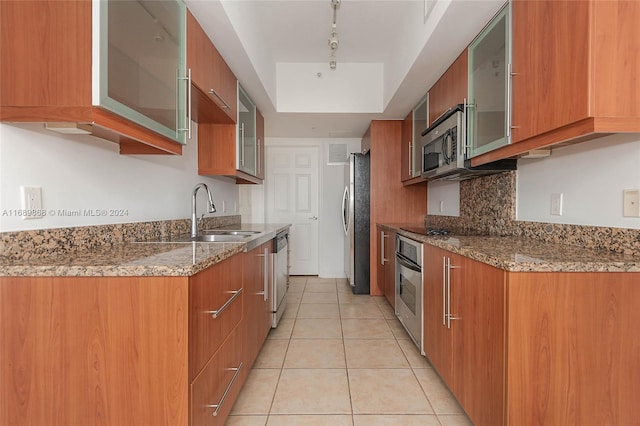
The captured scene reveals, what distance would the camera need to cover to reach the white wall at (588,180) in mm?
1351

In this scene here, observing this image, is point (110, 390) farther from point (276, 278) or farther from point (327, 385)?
point (276, 278)

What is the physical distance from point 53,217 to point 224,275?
70 centimetres

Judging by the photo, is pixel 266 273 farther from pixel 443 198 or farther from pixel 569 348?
pixel 443 198

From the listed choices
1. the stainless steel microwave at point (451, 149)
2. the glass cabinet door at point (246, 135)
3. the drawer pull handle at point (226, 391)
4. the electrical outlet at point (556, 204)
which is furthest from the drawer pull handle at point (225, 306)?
the electrical outlet at point (556, 204)

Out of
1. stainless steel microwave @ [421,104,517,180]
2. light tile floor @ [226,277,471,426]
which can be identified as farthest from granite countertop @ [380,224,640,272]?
light tile floor @ [226,277,471,426]

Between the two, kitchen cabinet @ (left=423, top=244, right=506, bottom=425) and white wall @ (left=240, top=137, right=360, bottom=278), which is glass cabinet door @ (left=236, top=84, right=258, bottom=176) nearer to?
white wall @ (left=240, top=137, right=360, bottom=278)

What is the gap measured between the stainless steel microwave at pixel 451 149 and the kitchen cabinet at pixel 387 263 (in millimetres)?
796

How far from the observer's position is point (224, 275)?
55.9 inches

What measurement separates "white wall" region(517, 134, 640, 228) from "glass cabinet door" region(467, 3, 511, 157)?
13.7 inches

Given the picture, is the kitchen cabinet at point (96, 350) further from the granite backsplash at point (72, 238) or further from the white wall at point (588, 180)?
the white wall at point (588, 180)

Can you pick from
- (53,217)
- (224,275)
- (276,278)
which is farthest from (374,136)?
(53,217)

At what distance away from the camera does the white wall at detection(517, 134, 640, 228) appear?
1351mm

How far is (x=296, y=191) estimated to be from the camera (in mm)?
4934

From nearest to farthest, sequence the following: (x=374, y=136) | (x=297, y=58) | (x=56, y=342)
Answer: (x=56, y=342) < (x=297, y=58) < (x=374, y=136)
